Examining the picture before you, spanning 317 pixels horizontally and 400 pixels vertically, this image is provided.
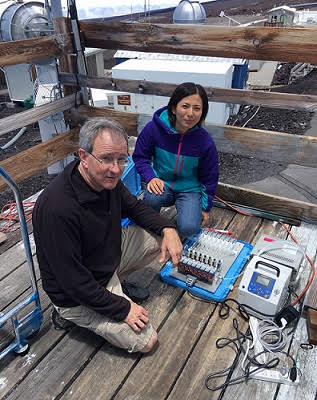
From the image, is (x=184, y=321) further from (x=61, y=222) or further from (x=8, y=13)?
(x=8, y=13)

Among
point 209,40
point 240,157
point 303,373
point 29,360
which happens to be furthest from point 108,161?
point 240,157

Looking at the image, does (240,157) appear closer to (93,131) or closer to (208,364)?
(208,364)

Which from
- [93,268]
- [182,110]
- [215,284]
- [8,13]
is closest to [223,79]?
[8,13]

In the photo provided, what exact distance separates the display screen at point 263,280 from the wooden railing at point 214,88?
47.8 inches

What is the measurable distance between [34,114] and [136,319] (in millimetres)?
2199

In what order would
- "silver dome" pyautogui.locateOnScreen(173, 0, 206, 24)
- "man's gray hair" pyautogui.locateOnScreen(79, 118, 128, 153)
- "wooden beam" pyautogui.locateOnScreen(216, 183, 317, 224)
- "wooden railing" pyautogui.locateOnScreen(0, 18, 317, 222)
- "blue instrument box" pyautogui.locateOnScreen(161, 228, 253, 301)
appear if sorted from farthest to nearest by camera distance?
"silver dome" pyautogui.locateOnScreen(173, 0, 206, 24) < "wooden beam" pyautogui.locateOnScreen(216, 183, 317, 224) < "wooden railing" pyautogui.locateOnScreen(0, 18, 317, 222) < "blue instrument box" pyautogui.locateOnScreen(161, 228, 253, 301) < "man's gray hair" pyautogui.locateOnScreen(79, 118, 128, 153)

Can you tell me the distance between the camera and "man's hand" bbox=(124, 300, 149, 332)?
6.48ft

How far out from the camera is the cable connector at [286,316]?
2.21m

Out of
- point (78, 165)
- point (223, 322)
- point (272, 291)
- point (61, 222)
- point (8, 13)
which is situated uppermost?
point (8, 13)

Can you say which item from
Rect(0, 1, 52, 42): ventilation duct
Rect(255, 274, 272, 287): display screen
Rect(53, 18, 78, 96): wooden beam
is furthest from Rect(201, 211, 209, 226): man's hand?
Rect(0, 1, 52, 42): ventilation duct

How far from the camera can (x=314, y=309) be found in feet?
6.61

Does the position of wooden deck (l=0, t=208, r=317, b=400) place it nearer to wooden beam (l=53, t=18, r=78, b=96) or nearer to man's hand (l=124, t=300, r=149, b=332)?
man's hand (l=124, t=300, r=149, b=332)

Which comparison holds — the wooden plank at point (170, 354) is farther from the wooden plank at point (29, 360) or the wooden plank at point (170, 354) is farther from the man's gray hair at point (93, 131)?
the man's gray hair at point (93, 131)

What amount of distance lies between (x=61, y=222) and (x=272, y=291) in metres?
1.33
